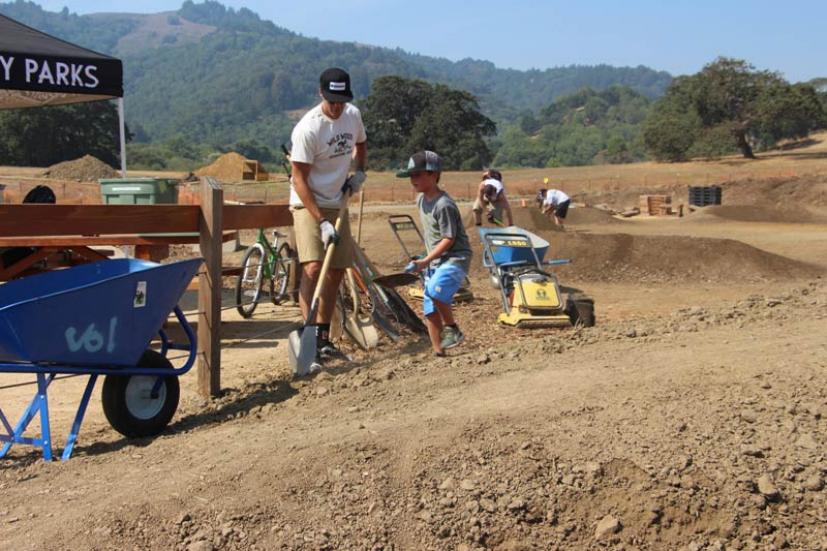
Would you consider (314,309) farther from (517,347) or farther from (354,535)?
(354,535)

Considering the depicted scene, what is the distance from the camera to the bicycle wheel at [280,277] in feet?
33.7

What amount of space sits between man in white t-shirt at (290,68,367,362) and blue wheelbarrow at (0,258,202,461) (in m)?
1.27

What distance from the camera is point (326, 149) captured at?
651 centimetres

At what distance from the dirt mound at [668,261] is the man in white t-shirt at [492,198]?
216cm

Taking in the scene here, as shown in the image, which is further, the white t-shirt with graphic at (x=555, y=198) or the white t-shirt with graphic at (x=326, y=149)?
the white t-shirt with graphic at (x=555, y=198)

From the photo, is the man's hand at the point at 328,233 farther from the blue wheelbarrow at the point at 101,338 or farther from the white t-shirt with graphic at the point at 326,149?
the blue wheelbarrow at the point at 101,338

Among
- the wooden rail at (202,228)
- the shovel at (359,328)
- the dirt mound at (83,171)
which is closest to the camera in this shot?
the wooden rail at (202,228)

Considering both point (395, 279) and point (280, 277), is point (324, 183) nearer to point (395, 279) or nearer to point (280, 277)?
point (395, 279)

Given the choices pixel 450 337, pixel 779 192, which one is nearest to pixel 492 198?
pixel 450 337

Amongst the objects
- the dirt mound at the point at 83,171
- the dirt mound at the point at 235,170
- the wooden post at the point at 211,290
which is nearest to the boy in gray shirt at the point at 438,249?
the wooden post at the point at 211,290

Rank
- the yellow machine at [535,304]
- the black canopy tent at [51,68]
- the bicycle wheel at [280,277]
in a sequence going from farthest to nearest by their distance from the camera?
the black canopy tent at [51,68]
the bicycle wheel at [280,277]
the yellow machine at [535,304]

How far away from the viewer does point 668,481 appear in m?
3.95

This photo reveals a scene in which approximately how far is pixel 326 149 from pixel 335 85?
482mm

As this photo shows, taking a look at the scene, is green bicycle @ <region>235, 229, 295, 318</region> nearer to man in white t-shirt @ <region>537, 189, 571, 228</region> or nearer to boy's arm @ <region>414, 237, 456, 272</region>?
boy's arm @ <region>414, 237, 456, 272</region>
